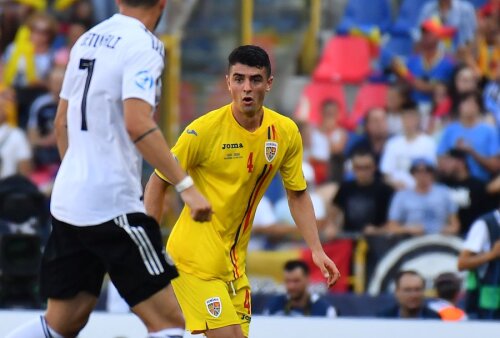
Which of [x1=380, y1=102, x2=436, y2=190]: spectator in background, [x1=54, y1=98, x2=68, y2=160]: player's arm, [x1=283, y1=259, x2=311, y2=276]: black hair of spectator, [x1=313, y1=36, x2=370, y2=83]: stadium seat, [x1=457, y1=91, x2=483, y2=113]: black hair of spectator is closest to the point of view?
[x1=54, y1=98, x2=68, y2=160]: player's arm

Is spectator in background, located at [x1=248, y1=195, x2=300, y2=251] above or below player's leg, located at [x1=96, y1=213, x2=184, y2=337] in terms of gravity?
above

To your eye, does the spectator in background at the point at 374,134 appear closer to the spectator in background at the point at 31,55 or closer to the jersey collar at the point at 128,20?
the spectator in background at the point at 31,55

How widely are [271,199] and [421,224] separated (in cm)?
155

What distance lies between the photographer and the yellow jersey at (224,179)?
7691 millimetres

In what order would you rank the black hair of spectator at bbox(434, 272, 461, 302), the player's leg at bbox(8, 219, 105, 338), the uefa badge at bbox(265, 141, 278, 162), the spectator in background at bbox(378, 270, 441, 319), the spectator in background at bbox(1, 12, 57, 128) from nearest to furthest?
the player's leg at bbox(8, 219, 105, 338)
the uefa badge at bbox(265, 141, 278, 162)
the spectator in background at bbox(378, 270, 441, 319)
the black hair of spectator at bbox(434, 272, 461, 302)
the spectator in background at bbox(1, 12, 57, 128)

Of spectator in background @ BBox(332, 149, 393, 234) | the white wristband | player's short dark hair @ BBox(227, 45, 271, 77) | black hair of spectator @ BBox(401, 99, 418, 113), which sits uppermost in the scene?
black hair of spectator @ BBox(401, 99, 418, 113)

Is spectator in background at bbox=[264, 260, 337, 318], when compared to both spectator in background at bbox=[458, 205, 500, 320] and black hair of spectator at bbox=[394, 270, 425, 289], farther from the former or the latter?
spectator in background at bbox=[458, 205, 500, 320]

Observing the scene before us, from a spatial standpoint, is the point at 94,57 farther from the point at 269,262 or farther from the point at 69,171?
the point at 269,262

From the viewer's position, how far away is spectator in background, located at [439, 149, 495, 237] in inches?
507

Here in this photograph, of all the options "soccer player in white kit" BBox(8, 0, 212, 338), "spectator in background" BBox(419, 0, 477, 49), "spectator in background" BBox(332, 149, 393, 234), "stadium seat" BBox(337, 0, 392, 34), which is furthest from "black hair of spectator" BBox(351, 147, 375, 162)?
"soccer player in white kit" BBox(8, 0, 212, 338)

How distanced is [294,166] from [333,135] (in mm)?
6364

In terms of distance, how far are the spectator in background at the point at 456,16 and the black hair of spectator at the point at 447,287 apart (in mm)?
4305

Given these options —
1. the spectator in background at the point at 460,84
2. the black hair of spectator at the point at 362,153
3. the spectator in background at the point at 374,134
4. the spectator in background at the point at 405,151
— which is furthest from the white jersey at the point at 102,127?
the spectator in background at the point at 460,84

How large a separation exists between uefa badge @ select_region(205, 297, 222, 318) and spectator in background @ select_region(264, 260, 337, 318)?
3.18m
